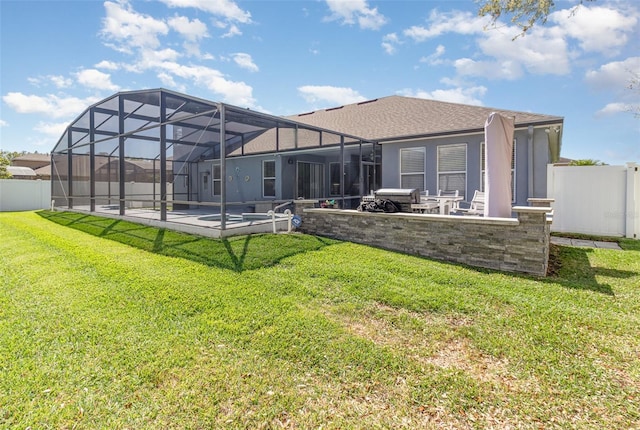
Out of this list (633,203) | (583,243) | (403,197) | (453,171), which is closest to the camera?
(403,197)

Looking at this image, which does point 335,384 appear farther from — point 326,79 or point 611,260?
point 326,79

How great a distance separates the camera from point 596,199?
8609 mm

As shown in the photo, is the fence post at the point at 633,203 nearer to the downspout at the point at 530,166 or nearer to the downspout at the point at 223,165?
the downspout at the point at 530,166

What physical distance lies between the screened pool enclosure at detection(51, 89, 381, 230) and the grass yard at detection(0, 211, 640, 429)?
6376 millimetres

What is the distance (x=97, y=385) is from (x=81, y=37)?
43.5 feet

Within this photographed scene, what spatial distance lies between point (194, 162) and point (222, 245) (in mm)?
11144

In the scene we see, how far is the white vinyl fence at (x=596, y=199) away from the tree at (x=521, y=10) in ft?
15.2

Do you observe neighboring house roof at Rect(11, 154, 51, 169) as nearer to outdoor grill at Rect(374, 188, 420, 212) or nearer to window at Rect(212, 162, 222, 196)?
window at Rect(212, 162, 222, 196)

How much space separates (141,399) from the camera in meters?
2.39

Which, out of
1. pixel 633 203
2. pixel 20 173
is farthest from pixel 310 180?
pixel 20 173

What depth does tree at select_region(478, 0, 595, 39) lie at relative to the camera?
5.41 metres

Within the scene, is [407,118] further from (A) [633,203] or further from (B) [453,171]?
(A) [633,203]

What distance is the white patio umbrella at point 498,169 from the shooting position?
19.1 ft

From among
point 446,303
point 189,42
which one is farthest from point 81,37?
point 446,303
